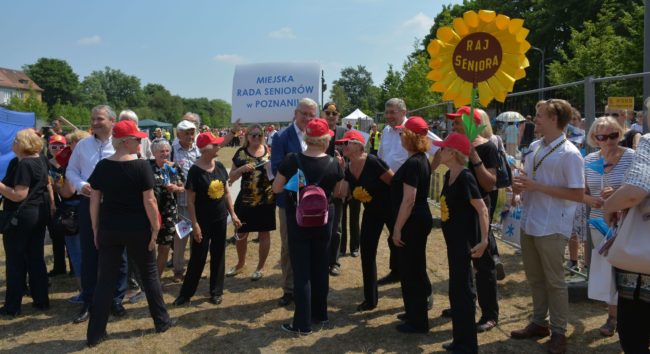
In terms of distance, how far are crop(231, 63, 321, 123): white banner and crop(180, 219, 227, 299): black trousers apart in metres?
2.03

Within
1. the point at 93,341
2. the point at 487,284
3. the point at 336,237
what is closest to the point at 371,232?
the point at 487,284

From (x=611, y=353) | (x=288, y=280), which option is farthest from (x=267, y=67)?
(x=611, y=353)

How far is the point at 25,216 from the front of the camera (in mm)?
4598

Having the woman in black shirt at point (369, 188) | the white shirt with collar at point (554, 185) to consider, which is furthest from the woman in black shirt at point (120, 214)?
the white shirt with collar at point (554, 185)

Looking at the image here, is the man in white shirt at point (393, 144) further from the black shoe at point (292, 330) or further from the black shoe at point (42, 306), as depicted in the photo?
the black shoe at point (42, 306)

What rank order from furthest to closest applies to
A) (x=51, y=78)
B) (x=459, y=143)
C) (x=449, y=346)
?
(x=51, y=78)
(x=449, y=346)
(x=459, y=143)

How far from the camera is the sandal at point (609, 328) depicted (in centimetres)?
399

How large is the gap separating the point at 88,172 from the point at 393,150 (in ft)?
10.9

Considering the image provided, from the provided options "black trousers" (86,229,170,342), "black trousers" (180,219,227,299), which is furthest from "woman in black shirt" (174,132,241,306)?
"black trousers" (86,229,170,342)

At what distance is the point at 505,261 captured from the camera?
6355 millimetres

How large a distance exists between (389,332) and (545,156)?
6.60 feet

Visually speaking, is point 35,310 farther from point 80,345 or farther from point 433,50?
point 433,50

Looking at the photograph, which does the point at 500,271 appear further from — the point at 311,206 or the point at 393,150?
the point at 311,206

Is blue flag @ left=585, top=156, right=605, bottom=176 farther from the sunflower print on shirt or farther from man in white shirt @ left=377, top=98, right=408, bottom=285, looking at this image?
the sunflower print on shirt
